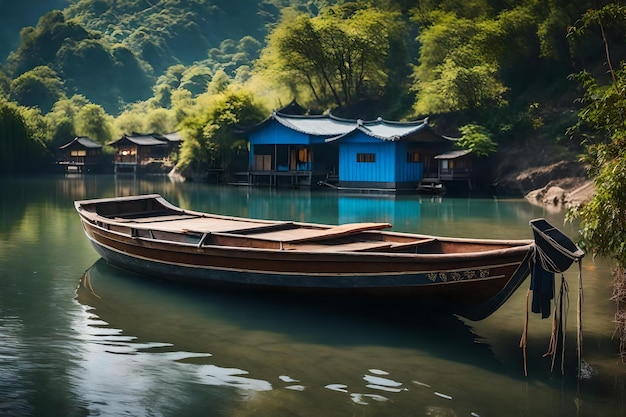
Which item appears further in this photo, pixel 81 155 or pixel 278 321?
pixel 81 155

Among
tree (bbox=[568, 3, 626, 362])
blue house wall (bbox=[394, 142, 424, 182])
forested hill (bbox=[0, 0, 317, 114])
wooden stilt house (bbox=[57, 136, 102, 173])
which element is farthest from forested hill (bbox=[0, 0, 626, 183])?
forested hill (bbox=[0, 0, 317, 114])

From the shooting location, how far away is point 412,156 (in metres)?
35.6

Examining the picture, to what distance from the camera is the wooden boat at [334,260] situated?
8.03 m

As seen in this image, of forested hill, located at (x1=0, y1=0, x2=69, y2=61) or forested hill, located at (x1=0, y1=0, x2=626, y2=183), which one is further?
forested hill, located at (x1=0, y1=0, x2=69, y2=61)

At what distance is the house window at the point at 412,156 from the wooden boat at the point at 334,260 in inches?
925

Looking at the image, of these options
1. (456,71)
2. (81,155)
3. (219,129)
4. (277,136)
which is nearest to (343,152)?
(277,136)

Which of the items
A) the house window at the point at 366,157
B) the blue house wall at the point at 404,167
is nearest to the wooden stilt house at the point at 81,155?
the house window at the point at 366,157

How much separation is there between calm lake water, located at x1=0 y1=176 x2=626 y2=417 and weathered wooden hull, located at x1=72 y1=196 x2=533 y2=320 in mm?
369

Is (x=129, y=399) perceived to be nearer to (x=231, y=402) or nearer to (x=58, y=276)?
(x=231, y=402)

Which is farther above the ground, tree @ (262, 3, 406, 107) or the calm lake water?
tree @ (262, 3, 406, 107)

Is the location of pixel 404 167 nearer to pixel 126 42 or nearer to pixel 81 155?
pixel 81 155

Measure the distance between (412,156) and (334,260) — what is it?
2741cm

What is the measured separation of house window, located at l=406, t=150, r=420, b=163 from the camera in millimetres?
35344

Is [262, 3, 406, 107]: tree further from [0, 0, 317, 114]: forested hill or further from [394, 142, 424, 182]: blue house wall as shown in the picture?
[0, 0, 317, 114]: forested hill
